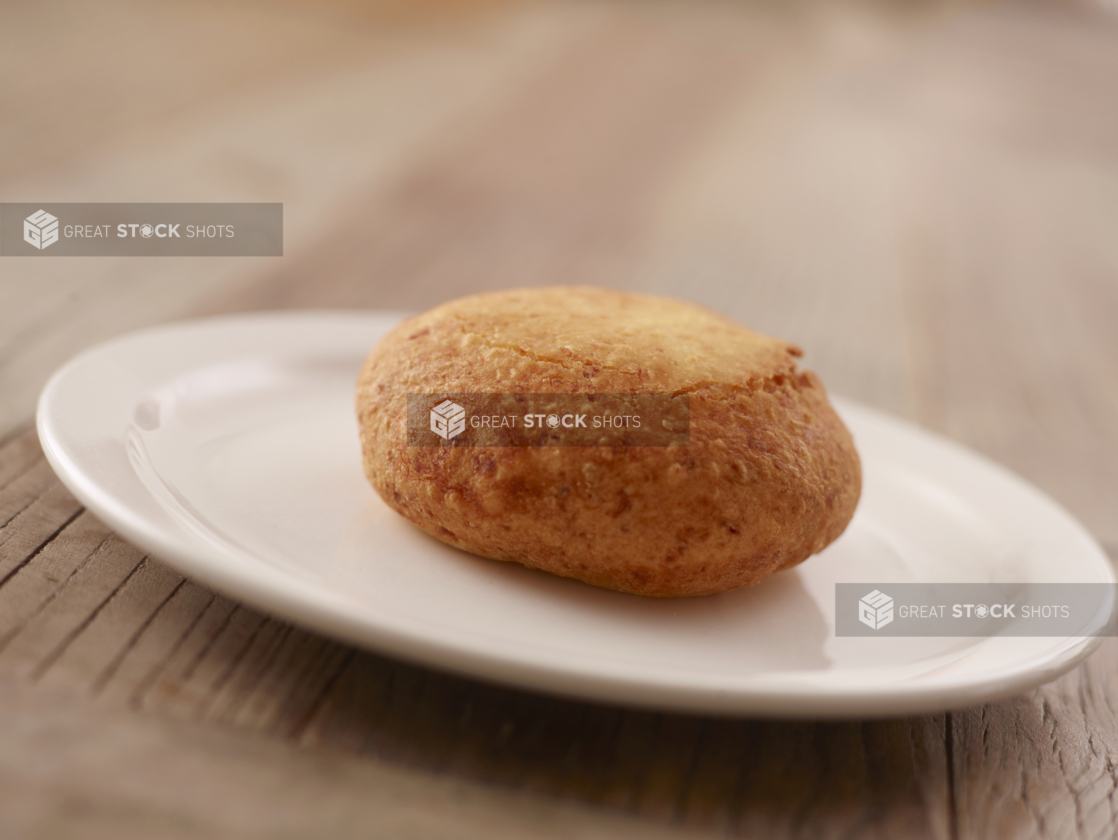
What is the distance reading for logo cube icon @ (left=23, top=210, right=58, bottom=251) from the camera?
6.49 ft

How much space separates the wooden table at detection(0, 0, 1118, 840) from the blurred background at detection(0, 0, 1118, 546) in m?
0.02

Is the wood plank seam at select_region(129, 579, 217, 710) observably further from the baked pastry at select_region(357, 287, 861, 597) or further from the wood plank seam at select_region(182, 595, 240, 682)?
the baked pastry at select_region(357, 287, 861, 597)

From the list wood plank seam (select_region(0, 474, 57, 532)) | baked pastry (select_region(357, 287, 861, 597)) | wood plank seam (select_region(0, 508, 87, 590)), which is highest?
baked pastry (select_region(357, 287, 861, 597))

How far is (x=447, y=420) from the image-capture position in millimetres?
1104

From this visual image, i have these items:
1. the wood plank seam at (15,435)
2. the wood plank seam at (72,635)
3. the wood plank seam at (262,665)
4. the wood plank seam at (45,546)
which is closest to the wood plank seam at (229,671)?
the wood plank seam at (262,665)

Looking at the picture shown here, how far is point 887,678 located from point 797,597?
218mm

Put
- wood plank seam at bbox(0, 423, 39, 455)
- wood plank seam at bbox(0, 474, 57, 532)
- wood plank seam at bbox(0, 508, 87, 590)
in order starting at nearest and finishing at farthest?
wood plank seam at bbox(0, 508, 87, 590) → wood plank seam at bbox(0, 474, 57, 532) → wood plank seam at bbox(0, 423, 39, 455)

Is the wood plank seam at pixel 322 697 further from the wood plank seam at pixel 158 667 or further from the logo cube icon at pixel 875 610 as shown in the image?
the logo cube icon at pixel 875 610

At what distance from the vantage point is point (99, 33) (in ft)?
12.4

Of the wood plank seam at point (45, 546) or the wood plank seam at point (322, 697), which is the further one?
the wood plank seam at point (45, 546)

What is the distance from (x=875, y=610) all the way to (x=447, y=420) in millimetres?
556

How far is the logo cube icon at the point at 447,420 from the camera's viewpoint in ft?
3.59

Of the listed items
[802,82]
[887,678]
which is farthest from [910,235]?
[887,678]

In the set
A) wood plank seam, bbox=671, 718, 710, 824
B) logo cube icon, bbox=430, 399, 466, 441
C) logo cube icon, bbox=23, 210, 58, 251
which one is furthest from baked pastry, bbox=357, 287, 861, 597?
logo cube icon, bbox=23, 210, 58, 251
